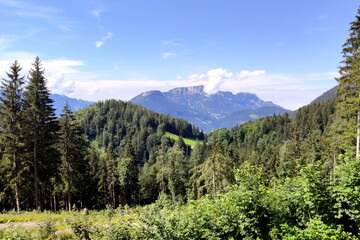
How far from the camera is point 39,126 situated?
82.1 ft

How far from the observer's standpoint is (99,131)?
18725 centimetres

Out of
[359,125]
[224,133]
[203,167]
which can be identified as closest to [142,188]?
[203,167]

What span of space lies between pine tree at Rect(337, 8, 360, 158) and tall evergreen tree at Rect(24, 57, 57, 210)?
28677mm

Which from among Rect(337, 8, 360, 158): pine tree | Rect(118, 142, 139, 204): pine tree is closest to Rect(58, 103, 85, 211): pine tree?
Rect(118, 142, 139, 204): pine tree

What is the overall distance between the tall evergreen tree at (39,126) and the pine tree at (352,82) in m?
28.7

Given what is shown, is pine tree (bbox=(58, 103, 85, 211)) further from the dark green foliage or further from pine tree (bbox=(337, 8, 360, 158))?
pine tree (bbox=(337, 8, 360, 158))

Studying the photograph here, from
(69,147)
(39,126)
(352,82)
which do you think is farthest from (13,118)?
(352,82)

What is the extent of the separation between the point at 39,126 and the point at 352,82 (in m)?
30.3

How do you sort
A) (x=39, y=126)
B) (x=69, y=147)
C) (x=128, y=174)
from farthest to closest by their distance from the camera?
→ (x=128, y=174) → (x=69, y=147) → (x=39, y=126)

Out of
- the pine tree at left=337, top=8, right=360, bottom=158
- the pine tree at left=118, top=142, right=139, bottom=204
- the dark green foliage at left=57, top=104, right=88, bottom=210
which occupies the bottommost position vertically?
the pine tree at left=118, top=142, right=139, bottom=204

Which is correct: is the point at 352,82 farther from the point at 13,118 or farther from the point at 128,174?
the point at 128,174

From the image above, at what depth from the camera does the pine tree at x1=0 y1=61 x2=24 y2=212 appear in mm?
23609

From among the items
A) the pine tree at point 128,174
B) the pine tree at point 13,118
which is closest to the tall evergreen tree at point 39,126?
the pine tree at point 13,118

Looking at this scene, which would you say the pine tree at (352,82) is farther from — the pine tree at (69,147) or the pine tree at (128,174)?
the pine tree at (128,174)
